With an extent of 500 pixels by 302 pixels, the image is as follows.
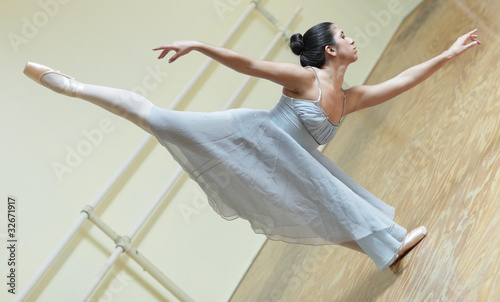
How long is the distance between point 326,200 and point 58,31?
5.26ft

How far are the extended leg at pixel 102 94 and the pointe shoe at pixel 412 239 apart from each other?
32.4 inches

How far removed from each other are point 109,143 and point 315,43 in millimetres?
1251

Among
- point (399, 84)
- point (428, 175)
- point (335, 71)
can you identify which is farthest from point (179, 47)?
point (428, 175)

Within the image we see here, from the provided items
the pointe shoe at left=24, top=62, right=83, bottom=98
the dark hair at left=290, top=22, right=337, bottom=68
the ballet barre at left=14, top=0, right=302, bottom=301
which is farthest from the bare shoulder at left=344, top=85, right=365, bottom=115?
the ballet barre at left=14, top=0, right=302, bottom=301

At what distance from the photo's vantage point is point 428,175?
81.1 inches

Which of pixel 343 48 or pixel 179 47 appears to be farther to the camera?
pixel 343 48

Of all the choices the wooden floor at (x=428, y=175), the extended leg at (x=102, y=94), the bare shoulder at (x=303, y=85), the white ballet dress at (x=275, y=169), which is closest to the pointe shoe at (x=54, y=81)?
the extended leg at (x=102, y=94)

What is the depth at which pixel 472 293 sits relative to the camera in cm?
136

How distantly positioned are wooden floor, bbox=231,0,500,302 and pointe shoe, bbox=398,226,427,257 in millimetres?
22

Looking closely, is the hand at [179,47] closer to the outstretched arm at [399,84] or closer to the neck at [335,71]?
the neck at [335,71]

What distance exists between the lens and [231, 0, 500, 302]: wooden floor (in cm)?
153

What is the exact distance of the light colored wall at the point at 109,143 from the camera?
2449 mm

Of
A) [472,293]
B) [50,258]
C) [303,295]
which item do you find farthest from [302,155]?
[50,258]

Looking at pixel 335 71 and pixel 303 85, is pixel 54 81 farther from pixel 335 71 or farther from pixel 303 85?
pixel 335 71
